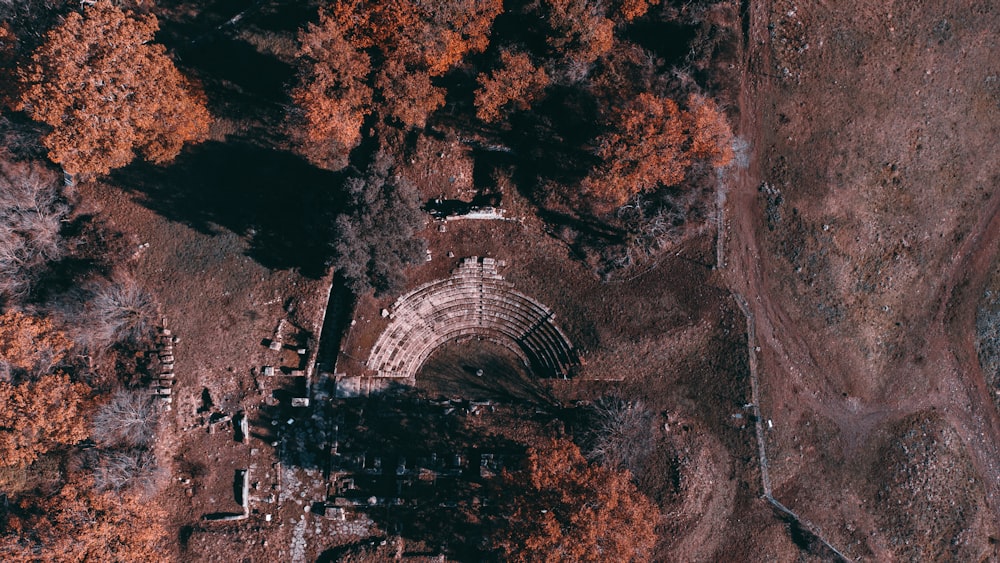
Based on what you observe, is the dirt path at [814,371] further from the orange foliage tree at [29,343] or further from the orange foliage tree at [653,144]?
the orange foliage tree at [29,343]

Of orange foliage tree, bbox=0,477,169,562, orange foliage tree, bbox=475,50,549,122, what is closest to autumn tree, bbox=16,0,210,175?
orange foliage tree, bbox=475,50,549,122

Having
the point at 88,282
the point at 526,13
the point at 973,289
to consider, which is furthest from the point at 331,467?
the point at 973,289

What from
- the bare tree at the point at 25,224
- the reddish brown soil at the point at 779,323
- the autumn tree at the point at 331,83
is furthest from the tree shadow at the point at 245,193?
the autumn tree at the point at 331,83

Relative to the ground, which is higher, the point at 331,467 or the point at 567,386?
the point at 567,386

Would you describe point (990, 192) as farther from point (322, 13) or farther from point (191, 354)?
point (191, 354)

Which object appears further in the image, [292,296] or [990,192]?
[990,192]

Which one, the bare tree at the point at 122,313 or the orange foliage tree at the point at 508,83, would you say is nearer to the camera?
the orange foliage tree at the point at 508,83

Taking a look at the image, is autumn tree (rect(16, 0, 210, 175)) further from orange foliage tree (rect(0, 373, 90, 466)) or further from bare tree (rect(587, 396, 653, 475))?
bare tree (rect(587, 396, 653, 475))
